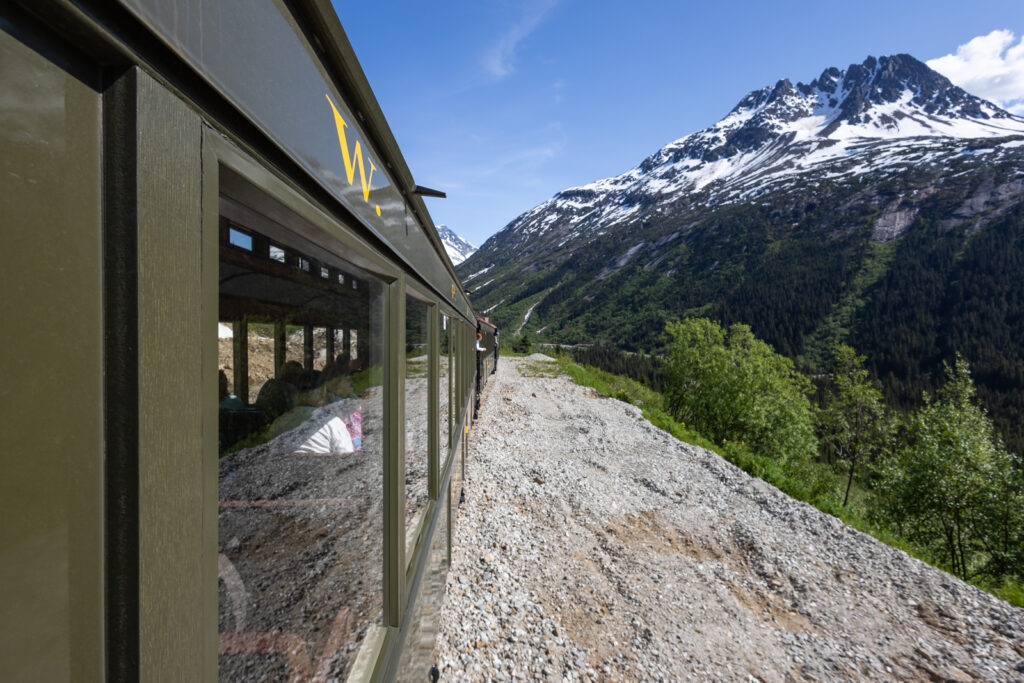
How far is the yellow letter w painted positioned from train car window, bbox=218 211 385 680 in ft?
0.71

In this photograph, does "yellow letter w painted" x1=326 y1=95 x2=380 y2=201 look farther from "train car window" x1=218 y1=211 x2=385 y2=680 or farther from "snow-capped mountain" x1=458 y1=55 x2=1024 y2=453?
"snow-capped mountain" x1=458 y1=55 x2=1024 y2=453

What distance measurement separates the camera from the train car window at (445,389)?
10.7 ft

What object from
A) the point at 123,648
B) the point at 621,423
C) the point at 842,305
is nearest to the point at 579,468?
the point at 621,423

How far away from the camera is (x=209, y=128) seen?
59 cm

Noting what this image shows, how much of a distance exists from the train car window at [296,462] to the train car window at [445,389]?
65.4 inches

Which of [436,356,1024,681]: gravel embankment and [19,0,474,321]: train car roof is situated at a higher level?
[19,0,474,321]: train car roof

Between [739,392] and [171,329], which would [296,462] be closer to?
[171,329]

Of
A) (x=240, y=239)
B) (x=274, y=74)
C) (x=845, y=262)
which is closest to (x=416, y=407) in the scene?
(x=240, y=239)

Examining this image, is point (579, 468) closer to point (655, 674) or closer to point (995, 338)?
point (655, 674)

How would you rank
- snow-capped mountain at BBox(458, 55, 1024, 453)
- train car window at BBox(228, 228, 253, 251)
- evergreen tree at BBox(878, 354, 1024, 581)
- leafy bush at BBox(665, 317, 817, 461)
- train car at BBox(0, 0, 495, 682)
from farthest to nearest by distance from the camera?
snow-capped mountain at BBox(458, 55, 1024, 453)
leafy bush at BBox(665, 317, 817, 461)
evergreen tree at BBox(878, 354, 1024, 581)
train car window at BBox(228, 228, 253, 251)
train car at BBox(0, 0, 495, 682)

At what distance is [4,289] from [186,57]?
0.36 m

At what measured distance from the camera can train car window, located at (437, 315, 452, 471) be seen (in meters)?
3.25

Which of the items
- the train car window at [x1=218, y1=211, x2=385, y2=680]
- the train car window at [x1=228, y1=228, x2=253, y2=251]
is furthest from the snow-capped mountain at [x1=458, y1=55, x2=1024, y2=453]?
the train car window at [x1=228, y1=228, x2=253, y2=251]

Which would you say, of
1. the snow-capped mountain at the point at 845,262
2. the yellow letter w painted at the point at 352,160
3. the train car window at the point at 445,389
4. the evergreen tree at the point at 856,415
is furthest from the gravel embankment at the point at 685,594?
the snow-capped mountain at the point at 845,262
